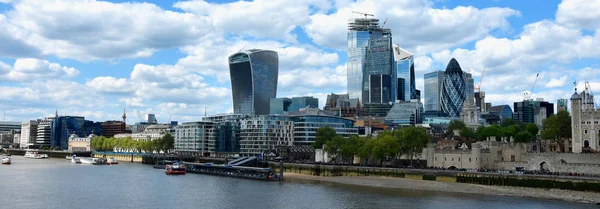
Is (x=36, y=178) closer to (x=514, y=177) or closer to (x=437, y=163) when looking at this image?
(x=437, y=163)

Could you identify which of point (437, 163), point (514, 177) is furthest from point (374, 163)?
point (514, 177)

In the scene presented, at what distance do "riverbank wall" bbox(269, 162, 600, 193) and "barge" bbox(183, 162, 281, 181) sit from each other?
10.6m

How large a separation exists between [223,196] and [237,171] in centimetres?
3932

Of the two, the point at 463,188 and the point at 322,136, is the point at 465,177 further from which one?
the point at 322,136

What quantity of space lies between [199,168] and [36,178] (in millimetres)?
36183

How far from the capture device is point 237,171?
12281 centimetres

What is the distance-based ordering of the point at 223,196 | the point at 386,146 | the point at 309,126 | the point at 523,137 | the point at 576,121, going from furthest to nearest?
the point at 309,126, the point at 523,137, the point at 386,146, the point at 576,121, the point at 223,196

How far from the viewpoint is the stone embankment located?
75.7 m

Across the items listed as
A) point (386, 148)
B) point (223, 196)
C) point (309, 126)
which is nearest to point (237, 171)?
point (386, 148)

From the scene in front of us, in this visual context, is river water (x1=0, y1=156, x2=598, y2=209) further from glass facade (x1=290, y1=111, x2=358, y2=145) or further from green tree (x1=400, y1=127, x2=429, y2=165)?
glass facade (x1=290, y1=111, x2=358, y2=145)

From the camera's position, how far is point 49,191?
287 ft

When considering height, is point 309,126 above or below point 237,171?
above

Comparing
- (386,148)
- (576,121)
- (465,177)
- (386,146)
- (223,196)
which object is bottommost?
(223,196)

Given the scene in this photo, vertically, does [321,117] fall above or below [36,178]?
above
